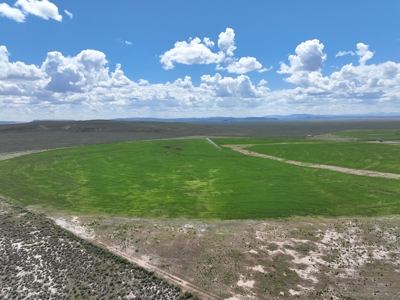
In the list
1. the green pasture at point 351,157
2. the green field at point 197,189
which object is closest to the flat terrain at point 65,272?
the green field at point 197,189

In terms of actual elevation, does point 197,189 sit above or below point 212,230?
above

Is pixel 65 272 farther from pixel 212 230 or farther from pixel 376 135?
pixel 376 135

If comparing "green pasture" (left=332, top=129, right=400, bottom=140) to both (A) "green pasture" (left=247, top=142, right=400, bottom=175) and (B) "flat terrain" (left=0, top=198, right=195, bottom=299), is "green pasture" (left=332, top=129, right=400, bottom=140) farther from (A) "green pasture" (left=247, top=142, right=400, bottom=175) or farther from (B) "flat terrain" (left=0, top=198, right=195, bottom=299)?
(B) "flat terrain" (left=0, top=198, right=195, bottom=299)

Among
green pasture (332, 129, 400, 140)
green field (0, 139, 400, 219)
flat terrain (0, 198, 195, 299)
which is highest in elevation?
green pasture (332, 129, 400, 140)

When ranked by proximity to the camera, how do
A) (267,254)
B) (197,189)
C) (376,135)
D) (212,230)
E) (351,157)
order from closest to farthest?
(267,254)
(212,230)
(197,189)
(351,157)
(376,135)

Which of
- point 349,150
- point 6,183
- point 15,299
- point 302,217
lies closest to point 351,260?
point 302,217

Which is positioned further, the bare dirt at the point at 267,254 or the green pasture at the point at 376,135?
the green pasture at the point at 376,135

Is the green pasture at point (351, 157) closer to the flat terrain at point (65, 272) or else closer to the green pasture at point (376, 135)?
the green pasture at point (376, 135)

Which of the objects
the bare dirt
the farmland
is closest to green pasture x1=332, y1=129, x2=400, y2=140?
the farmland

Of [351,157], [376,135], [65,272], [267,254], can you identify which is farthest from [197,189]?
[376,135]

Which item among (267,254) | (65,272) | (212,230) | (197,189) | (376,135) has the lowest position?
(65,272)
